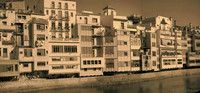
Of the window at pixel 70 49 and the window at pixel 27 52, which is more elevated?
the window at pixel 70 49

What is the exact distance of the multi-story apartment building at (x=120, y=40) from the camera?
6779 centimetres

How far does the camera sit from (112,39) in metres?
67.2

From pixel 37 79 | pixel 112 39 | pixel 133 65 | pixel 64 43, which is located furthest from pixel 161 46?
pixel 37 79

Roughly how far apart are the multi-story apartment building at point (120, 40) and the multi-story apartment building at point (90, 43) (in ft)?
11.3

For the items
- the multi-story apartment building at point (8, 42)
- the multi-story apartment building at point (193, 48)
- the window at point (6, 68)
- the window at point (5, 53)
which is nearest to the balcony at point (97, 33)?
the multi-story apartment building at point (8, 42)

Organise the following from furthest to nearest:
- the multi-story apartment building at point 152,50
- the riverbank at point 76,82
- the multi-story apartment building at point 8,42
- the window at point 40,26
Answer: the multi-story apartment building at point 152,50 → the window at point 40,26 → the multi-story apartment building at point 8,42 → the riverbank at point 76,82

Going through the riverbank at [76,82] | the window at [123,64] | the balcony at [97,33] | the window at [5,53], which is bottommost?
the riverbank at [76,82]

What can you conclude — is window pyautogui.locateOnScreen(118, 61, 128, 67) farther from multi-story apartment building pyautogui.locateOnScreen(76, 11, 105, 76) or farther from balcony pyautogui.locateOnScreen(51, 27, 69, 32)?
balcony pyautogui.locateOnScreen(51, 27, 69, 32)

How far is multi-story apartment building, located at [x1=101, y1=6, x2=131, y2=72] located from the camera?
222 ft

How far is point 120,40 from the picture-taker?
6869cm

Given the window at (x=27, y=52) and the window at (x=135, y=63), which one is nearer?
the window at (x=27, y=52)

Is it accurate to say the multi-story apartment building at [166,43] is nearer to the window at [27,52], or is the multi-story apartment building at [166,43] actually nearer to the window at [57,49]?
the window at [57,49]

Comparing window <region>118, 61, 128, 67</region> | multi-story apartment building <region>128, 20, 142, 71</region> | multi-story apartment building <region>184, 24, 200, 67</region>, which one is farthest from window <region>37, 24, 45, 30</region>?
multi-story apartment building <region>184, 24, 200, 67</region>

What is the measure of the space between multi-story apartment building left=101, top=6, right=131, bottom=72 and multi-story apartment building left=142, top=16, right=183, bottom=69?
1588 cm
